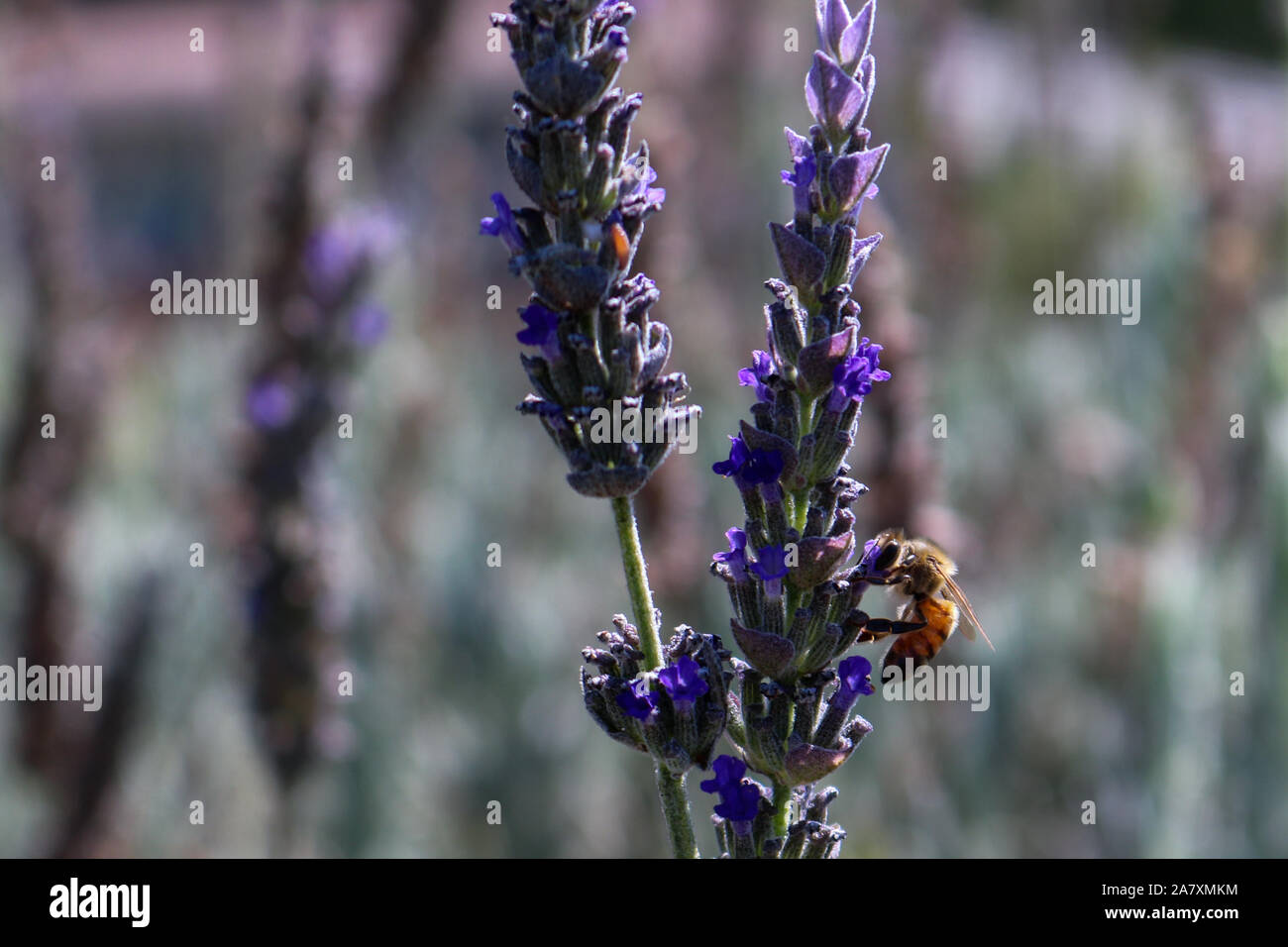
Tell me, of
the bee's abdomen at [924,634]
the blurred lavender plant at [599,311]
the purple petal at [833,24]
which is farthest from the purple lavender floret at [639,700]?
the bee's abdomen at [924,634]

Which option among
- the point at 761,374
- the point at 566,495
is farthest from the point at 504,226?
the point at 566,495

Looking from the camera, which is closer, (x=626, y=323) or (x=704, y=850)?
(x=626, y=323)

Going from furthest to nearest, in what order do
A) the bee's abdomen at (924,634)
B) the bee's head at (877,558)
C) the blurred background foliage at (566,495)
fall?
the blurred background foliage at (566,495)
the bee's abdomen at (924,634)
the bee's head at (877,558)

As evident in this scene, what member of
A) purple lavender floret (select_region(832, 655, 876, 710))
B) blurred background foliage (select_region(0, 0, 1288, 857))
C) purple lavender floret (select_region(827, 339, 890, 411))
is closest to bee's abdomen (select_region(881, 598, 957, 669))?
purple lavender floret (select_region(832, 655, 876, 710))

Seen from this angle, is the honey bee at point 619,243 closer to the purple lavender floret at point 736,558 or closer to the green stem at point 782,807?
the purple lavender floret at point 736,558

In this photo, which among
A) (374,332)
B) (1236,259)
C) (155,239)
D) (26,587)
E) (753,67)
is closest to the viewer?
(374,332)

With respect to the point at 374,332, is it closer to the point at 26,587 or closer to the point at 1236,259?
the point at 26,587

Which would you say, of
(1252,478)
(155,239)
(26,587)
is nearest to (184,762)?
(26,587)
